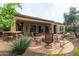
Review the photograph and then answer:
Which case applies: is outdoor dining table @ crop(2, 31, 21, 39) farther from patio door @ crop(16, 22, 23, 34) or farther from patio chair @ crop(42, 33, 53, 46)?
patio chair @ crop(42, 33, 53, 46)

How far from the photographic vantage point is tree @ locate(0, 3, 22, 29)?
2.76 meters

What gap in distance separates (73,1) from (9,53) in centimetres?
151

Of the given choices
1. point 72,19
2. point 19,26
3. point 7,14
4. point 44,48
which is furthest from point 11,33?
point 72,19

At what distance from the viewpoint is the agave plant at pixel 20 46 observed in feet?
9.03

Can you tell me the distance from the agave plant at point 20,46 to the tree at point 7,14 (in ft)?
1.18

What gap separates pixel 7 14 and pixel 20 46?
0.64 metres

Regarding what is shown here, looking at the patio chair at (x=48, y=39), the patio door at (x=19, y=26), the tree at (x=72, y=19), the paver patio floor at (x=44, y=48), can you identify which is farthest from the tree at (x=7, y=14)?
the tree at (x=72, y=19)

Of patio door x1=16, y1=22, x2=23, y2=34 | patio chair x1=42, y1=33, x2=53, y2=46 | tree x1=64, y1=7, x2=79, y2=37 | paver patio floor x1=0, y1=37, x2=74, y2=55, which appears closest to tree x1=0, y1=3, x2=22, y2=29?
patio door x1=16, y1=22, x2=23, y2=34

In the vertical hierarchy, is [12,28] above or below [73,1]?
below

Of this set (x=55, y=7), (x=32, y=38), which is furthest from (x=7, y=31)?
(x=55, y=7)

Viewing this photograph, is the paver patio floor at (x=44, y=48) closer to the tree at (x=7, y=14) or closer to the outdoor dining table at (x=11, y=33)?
the outdoor dining table at (x=11, y=33)

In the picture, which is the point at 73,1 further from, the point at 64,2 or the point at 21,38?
the point at 21,38

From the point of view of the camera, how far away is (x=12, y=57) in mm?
2775

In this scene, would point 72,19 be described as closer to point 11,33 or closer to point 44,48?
Result: point 44,48
